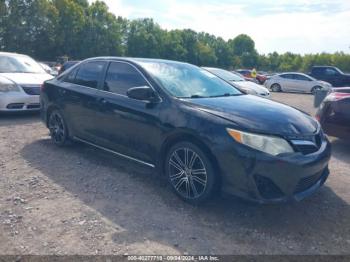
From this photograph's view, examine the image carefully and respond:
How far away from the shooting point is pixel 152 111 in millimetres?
4074

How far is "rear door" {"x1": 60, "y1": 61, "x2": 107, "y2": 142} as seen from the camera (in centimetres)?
497

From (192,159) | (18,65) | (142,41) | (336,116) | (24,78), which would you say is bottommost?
(192,159)

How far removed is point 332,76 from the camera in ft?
78.1

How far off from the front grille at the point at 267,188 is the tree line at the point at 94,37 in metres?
49.4

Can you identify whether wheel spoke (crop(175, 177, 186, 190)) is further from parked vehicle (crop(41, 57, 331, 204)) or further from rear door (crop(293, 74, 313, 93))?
rear door (crop(293, 74, 313, 93))

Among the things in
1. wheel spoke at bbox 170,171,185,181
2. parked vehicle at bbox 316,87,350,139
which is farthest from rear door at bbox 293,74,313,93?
wheel spoke at bbox 170,171,185,181

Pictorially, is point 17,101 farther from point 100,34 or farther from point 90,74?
point 100,34

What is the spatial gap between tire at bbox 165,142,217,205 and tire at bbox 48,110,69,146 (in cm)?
244

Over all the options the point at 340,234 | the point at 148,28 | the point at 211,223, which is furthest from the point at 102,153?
the point at 148,28

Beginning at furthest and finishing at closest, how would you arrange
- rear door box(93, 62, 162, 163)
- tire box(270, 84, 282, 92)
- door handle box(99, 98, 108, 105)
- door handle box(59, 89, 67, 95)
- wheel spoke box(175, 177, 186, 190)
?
tire box(270, 84, 282, 92)
door handle box(59, 89, 67, 95)
door handle box(99, 98, 108, 105)
rear door box(93, 62, 162, 163)
wheel spoke box(175, 177, 186, 190)

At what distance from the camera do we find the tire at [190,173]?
357 centimetres

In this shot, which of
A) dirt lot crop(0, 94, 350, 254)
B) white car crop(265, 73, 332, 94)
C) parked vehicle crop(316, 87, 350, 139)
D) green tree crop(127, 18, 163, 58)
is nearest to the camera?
dirt lot crop(0, 94, 350, 254)

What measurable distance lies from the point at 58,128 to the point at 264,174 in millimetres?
3855

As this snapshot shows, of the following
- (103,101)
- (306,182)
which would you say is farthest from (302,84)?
(306,182)
